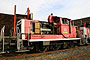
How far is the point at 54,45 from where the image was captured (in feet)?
25.8

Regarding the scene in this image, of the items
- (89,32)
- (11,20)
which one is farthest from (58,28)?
(11,20)

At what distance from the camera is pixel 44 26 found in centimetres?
798

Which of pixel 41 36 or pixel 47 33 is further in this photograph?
pixel 47 33

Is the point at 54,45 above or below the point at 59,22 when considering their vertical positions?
below

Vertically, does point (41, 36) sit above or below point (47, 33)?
below

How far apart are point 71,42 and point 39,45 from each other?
3673 mm

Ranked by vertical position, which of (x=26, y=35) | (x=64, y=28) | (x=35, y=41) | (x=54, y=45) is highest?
(x=64, y=28)

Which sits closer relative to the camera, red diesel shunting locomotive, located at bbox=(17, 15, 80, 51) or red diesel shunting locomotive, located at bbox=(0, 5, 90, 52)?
red diesel shunting locomotive, located at bbox=(0, 5, 90, 52)

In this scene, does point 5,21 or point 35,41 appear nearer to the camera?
point 35,41

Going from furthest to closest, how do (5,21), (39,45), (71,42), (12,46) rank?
(5,21), (71,42), (39,45), (12,46)

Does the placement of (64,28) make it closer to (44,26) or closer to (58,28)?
(58,28)

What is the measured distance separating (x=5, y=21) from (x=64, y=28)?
10.8m

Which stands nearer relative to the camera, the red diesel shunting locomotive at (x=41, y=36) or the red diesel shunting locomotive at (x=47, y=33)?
the red diesel shunting locomotive at (x=41, y=36)

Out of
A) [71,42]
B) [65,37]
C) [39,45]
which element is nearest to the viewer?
[39,45]
